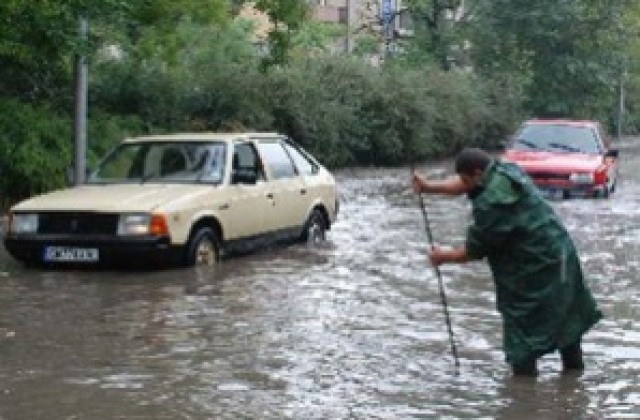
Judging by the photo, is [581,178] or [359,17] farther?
[359,17]

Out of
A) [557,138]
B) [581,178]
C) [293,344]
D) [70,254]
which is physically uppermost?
[557,138]

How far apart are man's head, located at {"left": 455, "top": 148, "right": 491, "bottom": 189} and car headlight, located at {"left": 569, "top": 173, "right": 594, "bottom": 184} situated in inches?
590

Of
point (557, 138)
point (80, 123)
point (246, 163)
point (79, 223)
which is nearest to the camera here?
point (79, 223)

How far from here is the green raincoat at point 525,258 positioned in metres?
8.20

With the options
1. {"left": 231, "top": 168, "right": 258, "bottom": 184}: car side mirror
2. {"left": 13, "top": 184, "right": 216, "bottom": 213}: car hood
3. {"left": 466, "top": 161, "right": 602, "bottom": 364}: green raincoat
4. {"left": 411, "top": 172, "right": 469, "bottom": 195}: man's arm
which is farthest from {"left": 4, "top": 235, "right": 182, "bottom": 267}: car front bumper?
{"left": 466, "top": 161, "right": 602, "bottom": 364}: green raincoat

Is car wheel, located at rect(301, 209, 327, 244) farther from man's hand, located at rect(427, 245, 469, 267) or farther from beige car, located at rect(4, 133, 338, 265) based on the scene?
man's hand, located at rect(427, 245, 469, 267)

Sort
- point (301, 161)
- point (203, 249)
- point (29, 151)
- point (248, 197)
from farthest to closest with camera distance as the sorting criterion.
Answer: point (29, 151) → point (301, 161) → point (248, 197) → point (203, 249)

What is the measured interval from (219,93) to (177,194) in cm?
1440

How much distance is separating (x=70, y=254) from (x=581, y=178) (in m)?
12.4

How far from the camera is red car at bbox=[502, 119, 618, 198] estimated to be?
23.0 m

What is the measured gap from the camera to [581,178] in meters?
23.0

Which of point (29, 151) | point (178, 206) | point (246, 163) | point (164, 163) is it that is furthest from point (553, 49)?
point (178, 206)

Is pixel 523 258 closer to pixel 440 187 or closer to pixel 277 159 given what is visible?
pixel 440 187

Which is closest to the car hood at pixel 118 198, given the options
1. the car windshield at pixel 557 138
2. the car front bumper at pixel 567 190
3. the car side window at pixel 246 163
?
the car side window at pixel 246 163
